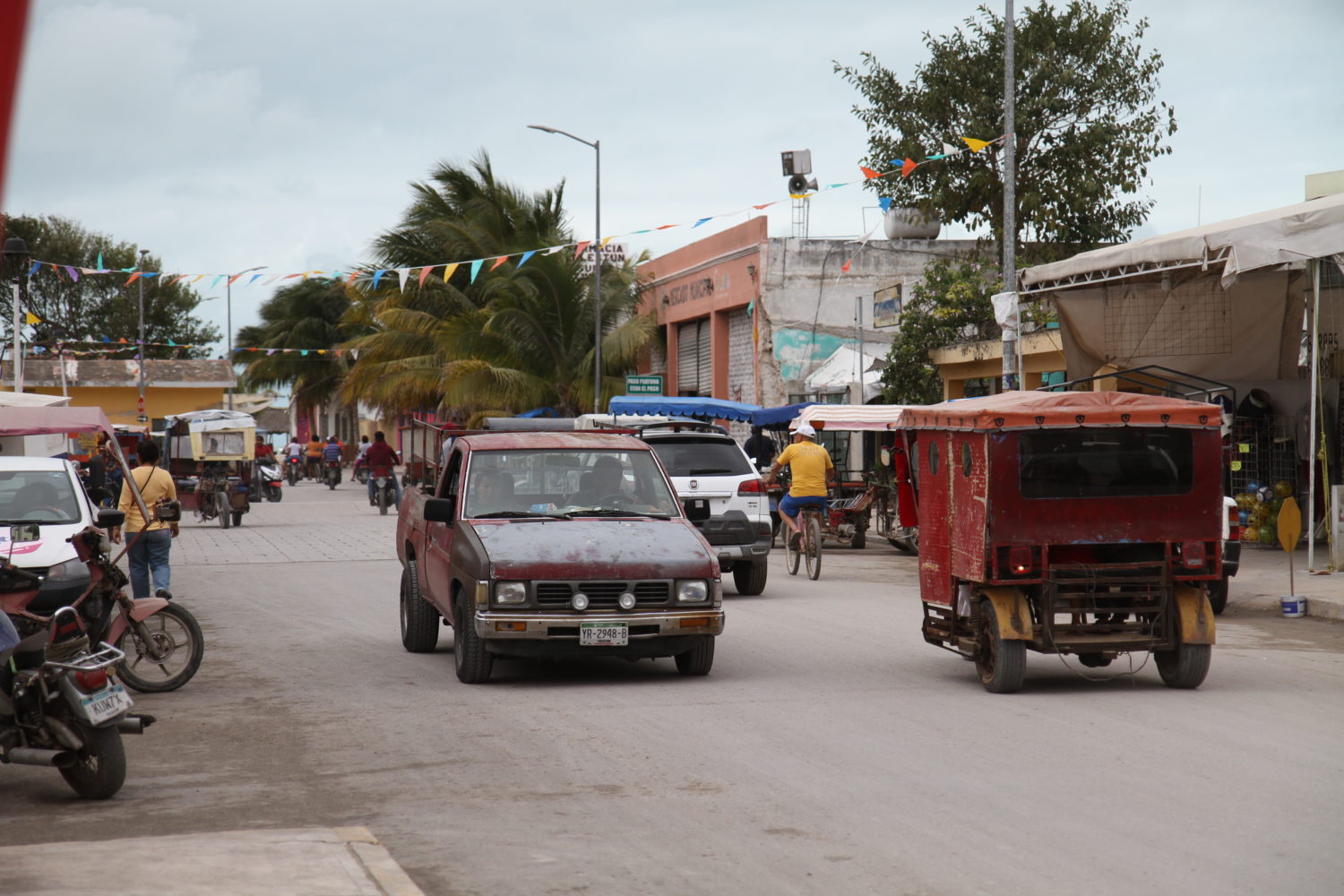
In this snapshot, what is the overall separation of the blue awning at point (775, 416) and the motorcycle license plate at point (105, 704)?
19.1 meters

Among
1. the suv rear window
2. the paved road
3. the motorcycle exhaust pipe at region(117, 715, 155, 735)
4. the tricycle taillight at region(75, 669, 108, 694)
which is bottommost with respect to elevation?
the paved road

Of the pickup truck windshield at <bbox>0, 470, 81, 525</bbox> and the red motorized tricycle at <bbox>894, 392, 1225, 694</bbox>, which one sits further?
the pickup truck windshield at <bbox>0, 470, 81, 525</bbox>

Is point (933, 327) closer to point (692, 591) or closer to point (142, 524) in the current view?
point (142, 524)

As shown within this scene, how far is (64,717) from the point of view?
6898 millimetres

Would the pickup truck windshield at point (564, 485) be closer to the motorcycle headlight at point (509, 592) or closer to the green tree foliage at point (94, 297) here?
the motorcycle headlight at point (509, 592)

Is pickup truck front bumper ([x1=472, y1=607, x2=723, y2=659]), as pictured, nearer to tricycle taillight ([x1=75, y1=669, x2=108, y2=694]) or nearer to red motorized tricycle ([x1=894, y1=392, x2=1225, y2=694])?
red motorized tricycle ([x1=894, y1=392, x2=1225, y2=694])

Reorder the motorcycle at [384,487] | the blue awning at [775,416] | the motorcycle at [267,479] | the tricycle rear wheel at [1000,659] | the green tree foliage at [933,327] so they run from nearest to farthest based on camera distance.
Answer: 1. the tricycle rear wheel at [1000,659]
2. the blue awning at [775,416]
3. the green tree foliage at [933,327]
4. the motorcycle at [384,487]
5. the motorcycle at [267,479]

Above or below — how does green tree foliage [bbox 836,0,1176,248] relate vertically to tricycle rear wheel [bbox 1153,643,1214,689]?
above

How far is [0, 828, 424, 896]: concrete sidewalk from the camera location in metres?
4.99

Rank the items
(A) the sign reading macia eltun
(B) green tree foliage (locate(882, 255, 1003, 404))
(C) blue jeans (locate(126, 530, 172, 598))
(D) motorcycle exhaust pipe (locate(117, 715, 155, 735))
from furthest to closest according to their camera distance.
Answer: (A) the sign reading macia eltun < (B) green tree foliage (locate(882, 255, 1003, 404)) < (C) blue jeans (locate(126, 530, 172, 598)) < (D) motorcycle exhaust pipe (locate(117, 715, 155, 735))

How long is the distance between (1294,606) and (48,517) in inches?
465

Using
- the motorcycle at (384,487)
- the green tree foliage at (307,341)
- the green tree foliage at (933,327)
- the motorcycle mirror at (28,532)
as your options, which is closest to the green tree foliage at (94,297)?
the green tree foliage at (307,341)

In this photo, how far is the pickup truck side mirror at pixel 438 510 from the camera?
1069 cm

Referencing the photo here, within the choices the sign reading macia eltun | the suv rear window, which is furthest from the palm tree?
the suv rear window
